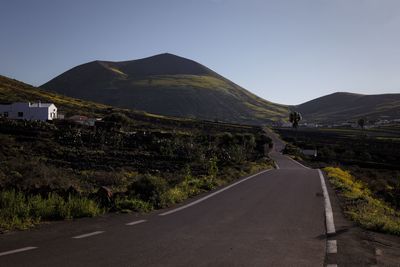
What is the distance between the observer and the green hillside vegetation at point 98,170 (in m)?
10.3

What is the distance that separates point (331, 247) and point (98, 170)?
88.7 feet

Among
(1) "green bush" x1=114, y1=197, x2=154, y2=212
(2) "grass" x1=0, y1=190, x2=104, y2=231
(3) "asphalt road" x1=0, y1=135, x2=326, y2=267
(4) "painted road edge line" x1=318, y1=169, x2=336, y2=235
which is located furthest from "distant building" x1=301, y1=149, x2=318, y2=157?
(2) "grass" x1=0, y1=190, x2=104, y2=231

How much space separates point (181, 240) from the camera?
8203mm

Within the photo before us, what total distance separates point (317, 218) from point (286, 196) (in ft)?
16.6

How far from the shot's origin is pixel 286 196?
16.4 meters

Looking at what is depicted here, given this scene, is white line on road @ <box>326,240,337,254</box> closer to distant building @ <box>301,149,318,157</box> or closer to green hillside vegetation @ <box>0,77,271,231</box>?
green hillside vegetation @ <box>0,77,271,231</box>

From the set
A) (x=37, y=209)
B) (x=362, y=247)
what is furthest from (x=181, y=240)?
(x=37, y=209)

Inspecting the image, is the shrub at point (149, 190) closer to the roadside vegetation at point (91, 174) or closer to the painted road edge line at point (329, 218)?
the roadside vegetation at point (91, 174)

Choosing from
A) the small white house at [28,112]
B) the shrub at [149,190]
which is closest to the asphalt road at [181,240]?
the shrub at [149,190]

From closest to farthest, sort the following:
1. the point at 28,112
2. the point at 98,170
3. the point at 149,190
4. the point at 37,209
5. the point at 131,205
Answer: the point at 37,209 → the point at 131,205 → the point at 149,190 → the point at 98,170 → the point at 28,112

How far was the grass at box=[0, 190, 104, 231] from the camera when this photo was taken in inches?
353

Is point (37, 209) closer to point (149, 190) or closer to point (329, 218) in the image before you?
point (149, 190)

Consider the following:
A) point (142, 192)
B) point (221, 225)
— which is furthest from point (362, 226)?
point (142, 192)

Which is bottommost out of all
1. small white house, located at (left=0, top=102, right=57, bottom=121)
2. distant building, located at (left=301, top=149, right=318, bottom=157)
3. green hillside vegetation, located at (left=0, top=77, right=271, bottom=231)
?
distant building, located at (left=301, top=149, right=318, bottom=157)
